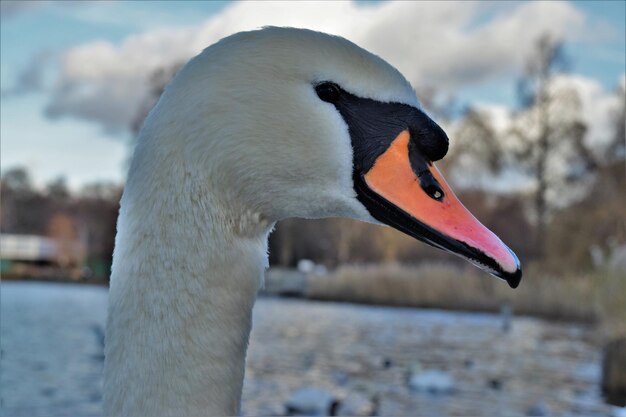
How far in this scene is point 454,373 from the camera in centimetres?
892

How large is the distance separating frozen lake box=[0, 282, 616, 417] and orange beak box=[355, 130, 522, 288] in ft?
12.7

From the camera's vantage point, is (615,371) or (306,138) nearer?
(306,138)

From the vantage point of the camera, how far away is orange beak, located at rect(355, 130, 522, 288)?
125 cm

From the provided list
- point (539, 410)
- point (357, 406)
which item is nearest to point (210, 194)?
point (357, 406)

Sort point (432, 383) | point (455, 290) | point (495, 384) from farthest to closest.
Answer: point (455, 290), point (495, 384), point (432, 383)

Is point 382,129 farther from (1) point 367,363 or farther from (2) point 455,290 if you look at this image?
(2) point 455,290

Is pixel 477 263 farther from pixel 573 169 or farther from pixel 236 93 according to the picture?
pixel 573 169

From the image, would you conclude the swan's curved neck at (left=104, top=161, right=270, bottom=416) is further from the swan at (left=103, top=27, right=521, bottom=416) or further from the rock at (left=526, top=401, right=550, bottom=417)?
the rock at (left=526, top=401, right=550, bottom=417)

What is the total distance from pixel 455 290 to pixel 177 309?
18.1 metres

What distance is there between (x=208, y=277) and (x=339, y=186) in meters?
0.26

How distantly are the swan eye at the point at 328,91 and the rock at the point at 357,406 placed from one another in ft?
18.1

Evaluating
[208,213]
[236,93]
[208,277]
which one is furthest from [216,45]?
[208,277]

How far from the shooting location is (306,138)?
52.7 inches

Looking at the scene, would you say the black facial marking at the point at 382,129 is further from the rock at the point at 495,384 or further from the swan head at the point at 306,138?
the rock at the point at 495,384
